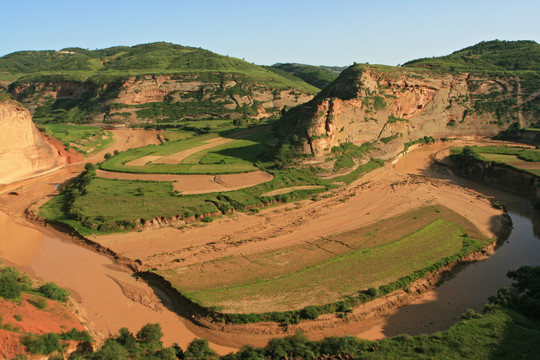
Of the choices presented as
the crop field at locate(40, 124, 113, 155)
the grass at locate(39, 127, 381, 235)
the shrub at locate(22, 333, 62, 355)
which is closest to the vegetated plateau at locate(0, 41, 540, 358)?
the grass at locate(39, 127, 381, 235)

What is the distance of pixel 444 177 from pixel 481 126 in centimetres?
2697

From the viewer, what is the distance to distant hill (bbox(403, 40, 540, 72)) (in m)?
A: 82.0

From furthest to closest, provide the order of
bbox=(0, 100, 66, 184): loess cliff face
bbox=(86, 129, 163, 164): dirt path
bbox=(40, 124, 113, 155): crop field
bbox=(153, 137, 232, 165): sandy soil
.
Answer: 1. bbox=(86, 129, 163, 164): dirt path
2. bbox=(40, 124, 113, 155): crop field
3. bbox=(153, 137, 232, 165): sandy soil
4. bbox=(0, 100, 66, 184): loess cliff face

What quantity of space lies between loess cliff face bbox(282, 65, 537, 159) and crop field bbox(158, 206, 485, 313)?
21.4 metres

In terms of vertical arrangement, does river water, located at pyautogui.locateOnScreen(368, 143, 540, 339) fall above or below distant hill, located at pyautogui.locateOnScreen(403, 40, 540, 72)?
below

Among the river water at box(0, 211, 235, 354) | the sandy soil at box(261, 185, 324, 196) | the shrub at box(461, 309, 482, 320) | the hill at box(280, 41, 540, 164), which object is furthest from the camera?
the hill at box(280, 41, 540, 164)

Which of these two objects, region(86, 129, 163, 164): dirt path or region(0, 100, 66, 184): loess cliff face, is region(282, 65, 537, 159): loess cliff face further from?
region(0, 100, 66, 184): loess cliff face

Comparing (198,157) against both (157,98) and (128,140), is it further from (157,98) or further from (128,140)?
(157,98)

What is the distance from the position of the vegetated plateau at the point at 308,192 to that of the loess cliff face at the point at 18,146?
26.8 feet

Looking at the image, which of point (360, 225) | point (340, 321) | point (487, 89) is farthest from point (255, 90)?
point (340, 321)

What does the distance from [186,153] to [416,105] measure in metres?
42.5

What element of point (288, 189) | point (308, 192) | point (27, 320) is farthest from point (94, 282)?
point (308, 192)

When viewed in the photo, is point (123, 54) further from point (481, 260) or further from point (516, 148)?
point (481, 260)

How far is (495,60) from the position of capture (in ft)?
307
